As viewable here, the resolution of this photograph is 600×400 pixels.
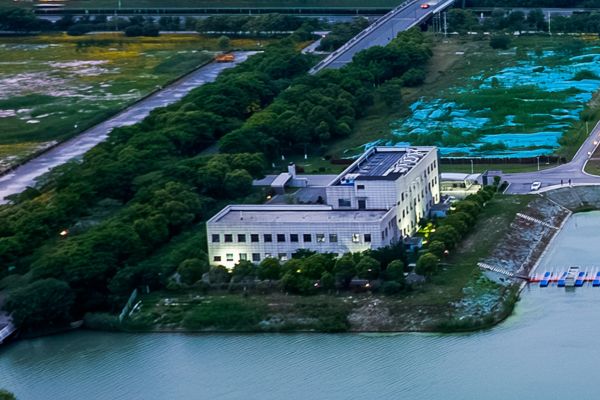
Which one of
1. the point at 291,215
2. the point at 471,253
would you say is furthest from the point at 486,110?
the point at 291,215

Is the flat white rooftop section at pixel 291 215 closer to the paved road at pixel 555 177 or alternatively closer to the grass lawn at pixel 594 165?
the paved road at pixel 555 177

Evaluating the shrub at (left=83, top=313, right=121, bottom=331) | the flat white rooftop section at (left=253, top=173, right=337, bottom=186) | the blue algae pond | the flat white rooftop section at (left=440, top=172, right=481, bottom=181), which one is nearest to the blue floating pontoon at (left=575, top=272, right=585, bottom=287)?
the flat white rooftop section at (left=440, top=172, right=481, bottom=181)

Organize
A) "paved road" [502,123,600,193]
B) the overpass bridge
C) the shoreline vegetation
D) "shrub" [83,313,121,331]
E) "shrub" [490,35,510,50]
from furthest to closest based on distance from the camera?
1. "shrub" [490,35,510,50]
2. the overpass bridge
3. "paved road" [502,123,600,193]
4. "shrub" [83,313,121,331]
5. the shoreline vegetation

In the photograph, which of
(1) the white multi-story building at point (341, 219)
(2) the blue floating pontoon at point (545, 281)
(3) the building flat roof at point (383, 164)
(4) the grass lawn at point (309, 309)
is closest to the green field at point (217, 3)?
(3) the building flat roof at point (383, 164)

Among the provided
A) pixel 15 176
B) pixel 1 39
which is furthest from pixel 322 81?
pixel 1 39

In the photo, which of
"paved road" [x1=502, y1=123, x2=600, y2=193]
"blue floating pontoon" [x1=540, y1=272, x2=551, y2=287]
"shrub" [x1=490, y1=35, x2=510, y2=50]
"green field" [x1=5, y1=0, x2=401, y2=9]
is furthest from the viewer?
"green field" [x1=5, y1=0, x2=401, y2=9]

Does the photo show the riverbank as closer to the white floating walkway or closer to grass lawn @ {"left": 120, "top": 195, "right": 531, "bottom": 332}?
grass lawn @ {"left": 120, "top": 195, "right": 531, "bottom": 332}
